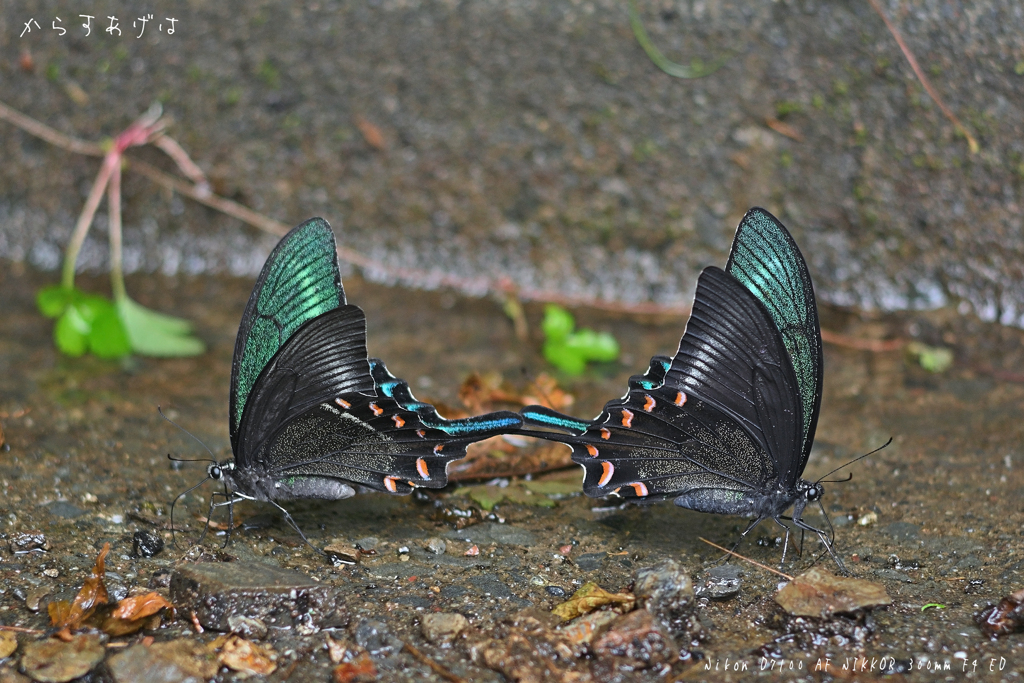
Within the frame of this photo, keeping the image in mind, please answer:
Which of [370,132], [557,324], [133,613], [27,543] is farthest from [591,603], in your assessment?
[370,132]

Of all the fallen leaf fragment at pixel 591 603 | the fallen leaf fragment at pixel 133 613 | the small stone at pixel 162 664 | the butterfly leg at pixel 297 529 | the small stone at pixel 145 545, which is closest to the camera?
the small stone at pixel 162 664

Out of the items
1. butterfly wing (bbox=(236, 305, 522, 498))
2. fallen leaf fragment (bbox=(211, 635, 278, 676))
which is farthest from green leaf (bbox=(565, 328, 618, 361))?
fallen leaf fragment (bbox=(211, 635, 278, 676))

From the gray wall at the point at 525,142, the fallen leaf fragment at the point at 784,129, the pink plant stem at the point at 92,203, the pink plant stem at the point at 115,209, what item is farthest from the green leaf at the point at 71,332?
the fallen leaf fragment at the point at 784,129

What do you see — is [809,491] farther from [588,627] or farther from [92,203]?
[92,203]

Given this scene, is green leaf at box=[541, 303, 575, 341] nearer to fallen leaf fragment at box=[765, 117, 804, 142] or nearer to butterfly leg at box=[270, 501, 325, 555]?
fallen leaf fragment at box=[765, 117, 804, 142]

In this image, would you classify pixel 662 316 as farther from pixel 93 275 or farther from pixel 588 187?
pixel 93 275

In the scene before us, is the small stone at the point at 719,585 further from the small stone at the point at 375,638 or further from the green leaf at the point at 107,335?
the green leaf at the point at 107,335
